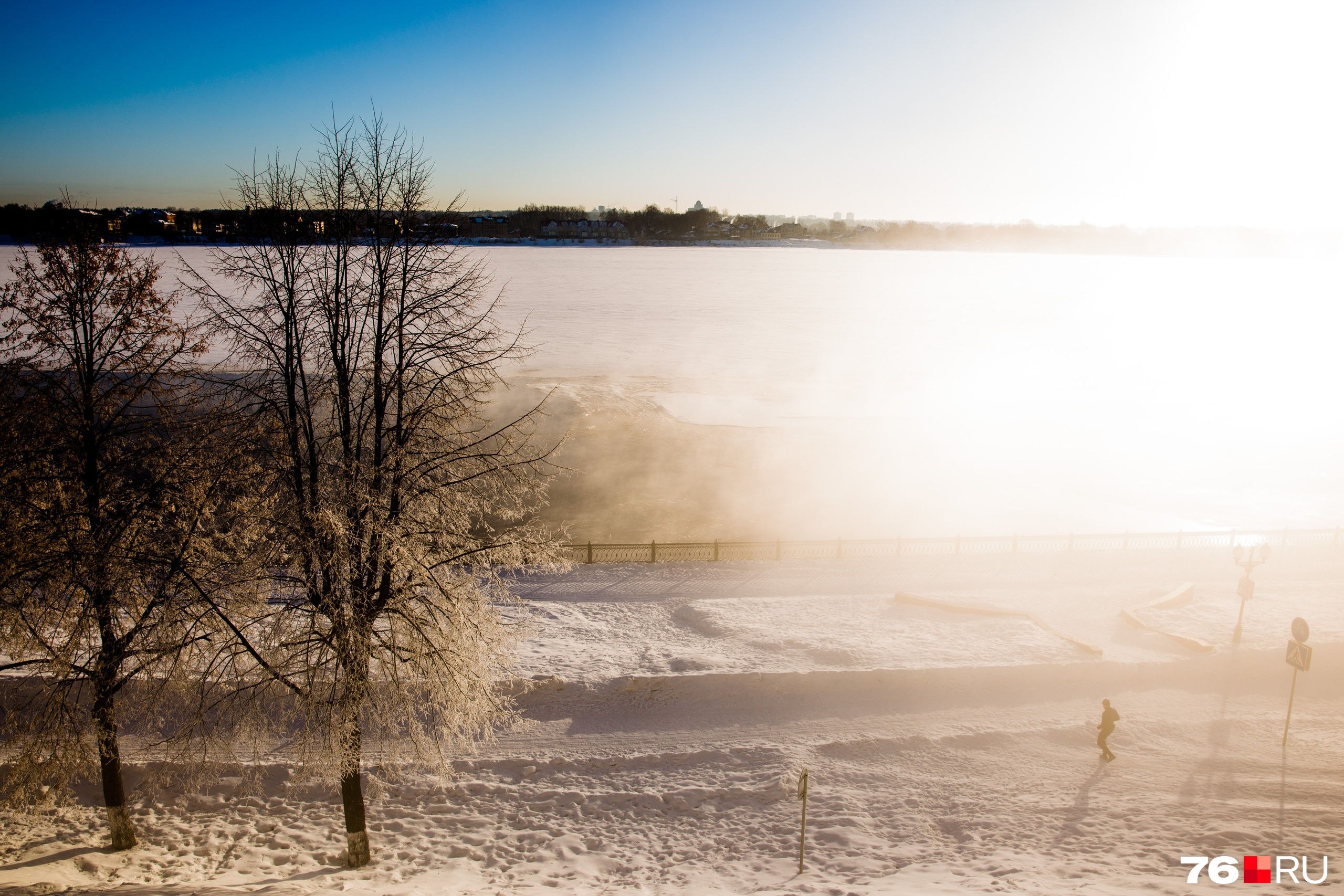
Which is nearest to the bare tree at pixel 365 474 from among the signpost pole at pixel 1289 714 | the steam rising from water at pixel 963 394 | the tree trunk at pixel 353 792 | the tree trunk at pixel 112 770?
the tree trunk at pixel 353 792

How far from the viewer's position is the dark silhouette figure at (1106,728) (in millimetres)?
10500

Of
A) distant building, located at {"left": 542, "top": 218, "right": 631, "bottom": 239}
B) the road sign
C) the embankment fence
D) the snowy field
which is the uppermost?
distant building, located at {"left": 542, "top": 218, "right": 631, "bottom": 239}

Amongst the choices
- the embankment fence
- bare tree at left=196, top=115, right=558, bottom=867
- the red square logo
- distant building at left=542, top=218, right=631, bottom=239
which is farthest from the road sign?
distant building at left=542, top=218, right=631, bottom=239

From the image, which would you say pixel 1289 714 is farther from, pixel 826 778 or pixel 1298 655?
pixel 826 778

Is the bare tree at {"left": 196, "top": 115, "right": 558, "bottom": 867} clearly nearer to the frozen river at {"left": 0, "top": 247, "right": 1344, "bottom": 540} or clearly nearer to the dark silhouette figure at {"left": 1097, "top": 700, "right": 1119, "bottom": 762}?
the dark silhouette figure at {"left": 1097, "top": 700, "right": 1119, "bottom": 762}

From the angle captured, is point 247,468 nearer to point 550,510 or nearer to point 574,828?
point 574,828

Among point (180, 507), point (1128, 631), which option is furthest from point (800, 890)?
point (1128, 631)

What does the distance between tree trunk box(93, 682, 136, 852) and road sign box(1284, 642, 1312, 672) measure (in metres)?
16.5

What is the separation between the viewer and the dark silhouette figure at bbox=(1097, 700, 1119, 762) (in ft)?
34.4

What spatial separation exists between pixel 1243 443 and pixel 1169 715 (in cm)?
2881

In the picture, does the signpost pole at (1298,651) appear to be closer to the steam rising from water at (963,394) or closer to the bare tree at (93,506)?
the steam rising from water at (963,394)

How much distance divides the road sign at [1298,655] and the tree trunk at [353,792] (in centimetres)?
1358

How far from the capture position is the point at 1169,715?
38.5ft

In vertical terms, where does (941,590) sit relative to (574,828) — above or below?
above
